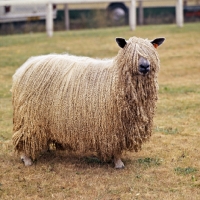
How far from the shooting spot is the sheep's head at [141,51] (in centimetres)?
704

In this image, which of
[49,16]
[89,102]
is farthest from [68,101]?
[49,16]

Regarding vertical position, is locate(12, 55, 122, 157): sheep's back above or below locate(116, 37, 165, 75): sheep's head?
below

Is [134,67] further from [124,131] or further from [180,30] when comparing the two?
[180,30]

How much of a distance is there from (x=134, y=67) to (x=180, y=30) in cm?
1240

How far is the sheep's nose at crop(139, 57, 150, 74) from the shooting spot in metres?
7.02

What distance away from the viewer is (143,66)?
7.02 m

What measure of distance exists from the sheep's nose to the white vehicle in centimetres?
1445

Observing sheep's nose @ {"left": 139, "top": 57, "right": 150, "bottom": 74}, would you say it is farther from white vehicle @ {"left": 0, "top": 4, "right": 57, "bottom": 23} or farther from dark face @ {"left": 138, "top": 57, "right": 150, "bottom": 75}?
white vehicle @ {"left": 0, "top": 4, "right": 57, "bottom": 23}

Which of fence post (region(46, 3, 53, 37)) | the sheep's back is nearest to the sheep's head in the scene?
the sheep's back

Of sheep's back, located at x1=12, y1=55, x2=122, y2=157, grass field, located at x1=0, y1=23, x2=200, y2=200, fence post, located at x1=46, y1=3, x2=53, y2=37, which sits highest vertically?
fence post, located at x1=46, y1=3, x2=53, y2=37

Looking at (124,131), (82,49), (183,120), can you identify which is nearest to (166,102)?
(183,120)

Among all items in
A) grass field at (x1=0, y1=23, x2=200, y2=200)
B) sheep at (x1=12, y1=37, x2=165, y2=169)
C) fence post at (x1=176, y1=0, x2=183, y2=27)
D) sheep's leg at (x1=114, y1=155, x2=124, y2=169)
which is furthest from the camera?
fence post at (x1=176, y1=0, x2=183, y2=27)

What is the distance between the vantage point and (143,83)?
282 inches

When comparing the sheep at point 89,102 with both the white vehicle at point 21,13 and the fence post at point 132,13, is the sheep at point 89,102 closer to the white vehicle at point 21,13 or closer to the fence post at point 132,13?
the fence post at point 132,13
